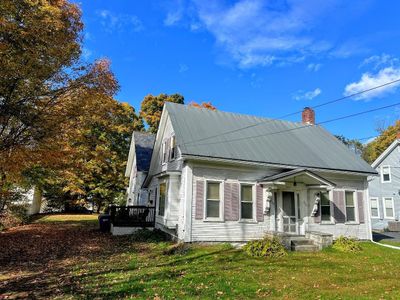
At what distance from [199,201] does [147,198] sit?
9.15 meters

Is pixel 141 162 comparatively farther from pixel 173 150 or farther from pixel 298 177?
pixel 298 177

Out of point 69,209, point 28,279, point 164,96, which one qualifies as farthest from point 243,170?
point 164,96

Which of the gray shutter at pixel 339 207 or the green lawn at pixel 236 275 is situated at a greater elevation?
the gray shutter at pixel 339 207

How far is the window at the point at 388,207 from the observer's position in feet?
82.8

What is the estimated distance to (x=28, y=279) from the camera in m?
8.34

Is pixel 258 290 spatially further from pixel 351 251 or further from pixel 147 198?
pixel 147 198

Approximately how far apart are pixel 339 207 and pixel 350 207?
32.3 inches

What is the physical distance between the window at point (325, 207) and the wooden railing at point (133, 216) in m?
9.12

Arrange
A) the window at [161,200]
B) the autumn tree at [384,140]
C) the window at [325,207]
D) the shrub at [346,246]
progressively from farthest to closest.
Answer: the autumn tree at [384,140], the window at [161,200], the window at [325,207], the shrub at [346,246]

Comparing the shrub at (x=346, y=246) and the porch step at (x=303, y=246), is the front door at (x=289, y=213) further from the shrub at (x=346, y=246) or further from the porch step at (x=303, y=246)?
the shrub at (x=346, y=246)

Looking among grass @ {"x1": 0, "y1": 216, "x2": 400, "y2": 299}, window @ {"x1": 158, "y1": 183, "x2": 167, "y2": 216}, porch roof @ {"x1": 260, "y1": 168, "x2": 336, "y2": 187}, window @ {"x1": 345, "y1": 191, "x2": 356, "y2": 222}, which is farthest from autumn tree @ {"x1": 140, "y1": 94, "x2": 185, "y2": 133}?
grass @ {"x1": 0, "y1": 216, "x2": 400, "y2": 299}

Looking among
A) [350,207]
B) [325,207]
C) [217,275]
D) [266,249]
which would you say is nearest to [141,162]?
[325,207]

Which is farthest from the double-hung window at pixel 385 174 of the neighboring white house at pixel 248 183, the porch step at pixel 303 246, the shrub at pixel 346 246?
the porch step at pixel 303 246

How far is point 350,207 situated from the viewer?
51.5ft
